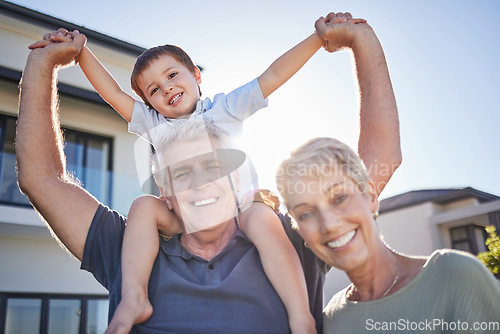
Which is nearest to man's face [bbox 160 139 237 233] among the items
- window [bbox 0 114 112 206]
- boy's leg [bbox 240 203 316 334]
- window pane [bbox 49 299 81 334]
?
boy's leg [bbox 240 203 316 334]

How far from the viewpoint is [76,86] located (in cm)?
975

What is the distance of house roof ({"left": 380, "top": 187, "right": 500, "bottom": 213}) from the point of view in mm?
19016

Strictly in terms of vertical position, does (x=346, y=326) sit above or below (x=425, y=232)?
below

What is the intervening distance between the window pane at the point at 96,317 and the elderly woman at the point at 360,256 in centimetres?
846

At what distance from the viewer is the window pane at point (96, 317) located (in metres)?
9.25

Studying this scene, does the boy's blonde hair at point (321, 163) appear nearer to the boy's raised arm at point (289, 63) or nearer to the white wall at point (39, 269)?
the boy's raised arm at point (289, 63)

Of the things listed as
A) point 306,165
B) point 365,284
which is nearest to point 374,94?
point 306,165

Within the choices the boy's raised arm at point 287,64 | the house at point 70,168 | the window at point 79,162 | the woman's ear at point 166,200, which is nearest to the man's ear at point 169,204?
the woman's ear at point 166,200

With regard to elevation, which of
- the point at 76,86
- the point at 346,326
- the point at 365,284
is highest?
the point at 76,86

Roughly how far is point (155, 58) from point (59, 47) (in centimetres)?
59

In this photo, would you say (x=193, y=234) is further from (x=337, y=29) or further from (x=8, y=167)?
(x=8, y=167)

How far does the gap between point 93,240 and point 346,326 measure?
3.66 ft

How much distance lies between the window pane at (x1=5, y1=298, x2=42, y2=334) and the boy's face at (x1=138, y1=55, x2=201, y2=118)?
293 inches

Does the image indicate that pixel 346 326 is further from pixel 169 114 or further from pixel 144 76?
pixel 144 76
